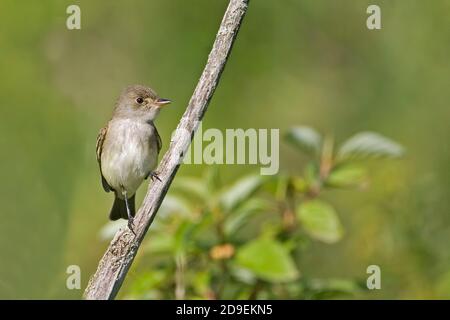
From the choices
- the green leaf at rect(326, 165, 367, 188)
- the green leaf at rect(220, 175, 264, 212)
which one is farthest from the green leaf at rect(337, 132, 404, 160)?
the green leaf at rect(220, 175, 264, 212)

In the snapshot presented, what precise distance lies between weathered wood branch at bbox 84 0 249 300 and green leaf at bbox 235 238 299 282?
118 cm

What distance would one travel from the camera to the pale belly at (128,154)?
14.0 ft

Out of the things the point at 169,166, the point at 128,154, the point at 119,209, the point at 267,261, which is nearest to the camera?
the point at 169,166

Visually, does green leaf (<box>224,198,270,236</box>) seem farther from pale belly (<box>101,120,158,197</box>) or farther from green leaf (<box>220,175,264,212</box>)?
pale belly (<box>101,120,158,197</box>)

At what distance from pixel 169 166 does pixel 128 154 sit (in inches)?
A: 71.8

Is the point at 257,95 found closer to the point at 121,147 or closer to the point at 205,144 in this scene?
the point at 205,144

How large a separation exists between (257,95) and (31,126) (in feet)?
5.48

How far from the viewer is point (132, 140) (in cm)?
434

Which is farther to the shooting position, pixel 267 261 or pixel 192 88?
pixel 192 88

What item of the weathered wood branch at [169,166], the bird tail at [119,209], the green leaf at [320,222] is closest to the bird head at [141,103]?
the bird tail at [119,209]

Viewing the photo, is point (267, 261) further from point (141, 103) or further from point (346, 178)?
point (141, 103)

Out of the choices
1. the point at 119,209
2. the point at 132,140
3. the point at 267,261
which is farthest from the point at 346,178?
the point at 119,209
